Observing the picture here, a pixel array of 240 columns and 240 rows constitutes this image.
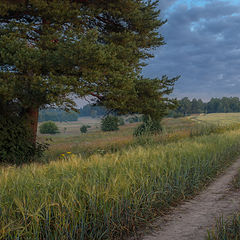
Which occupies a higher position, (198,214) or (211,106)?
(211,106)

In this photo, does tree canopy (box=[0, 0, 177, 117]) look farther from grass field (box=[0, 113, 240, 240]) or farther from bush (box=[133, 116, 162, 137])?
grass field (box=[0, 113, 240, 240])

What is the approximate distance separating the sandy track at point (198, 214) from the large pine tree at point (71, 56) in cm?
607

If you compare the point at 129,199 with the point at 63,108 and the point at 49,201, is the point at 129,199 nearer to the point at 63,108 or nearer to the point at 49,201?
the point at 49,201

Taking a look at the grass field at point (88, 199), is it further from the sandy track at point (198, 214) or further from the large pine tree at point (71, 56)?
the large pine tree at point (71, 56)

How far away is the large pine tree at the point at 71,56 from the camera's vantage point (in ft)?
31.8

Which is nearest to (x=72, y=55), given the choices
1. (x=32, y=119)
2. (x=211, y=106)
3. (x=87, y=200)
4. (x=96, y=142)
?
(x=32, y=119)

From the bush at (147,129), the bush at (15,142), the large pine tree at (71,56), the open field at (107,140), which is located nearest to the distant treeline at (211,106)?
the open field at (107,140)

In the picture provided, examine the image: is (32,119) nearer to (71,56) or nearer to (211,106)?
(71,56)

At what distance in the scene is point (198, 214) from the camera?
4.49 m

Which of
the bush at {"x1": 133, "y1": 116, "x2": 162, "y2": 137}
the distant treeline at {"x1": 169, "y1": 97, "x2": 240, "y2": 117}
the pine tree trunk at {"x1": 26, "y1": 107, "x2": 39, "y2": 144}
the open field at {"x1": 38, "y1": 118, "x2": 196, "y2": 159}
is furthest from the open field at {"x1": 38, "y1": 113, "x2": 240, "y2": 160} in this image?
the distant treeline at {"x1": 169, "y1": 97, "x2": 240, "y2": 117}

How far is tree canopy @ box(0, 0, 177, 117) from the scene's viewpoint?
9695 mm

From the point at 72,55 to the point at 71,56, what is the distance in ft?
0.49

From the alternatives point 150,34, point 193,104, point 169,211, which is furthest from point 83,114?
point 169,211

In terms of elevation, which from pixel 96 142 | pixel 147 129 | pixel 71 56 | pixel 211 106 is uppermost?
pixel 211 106
